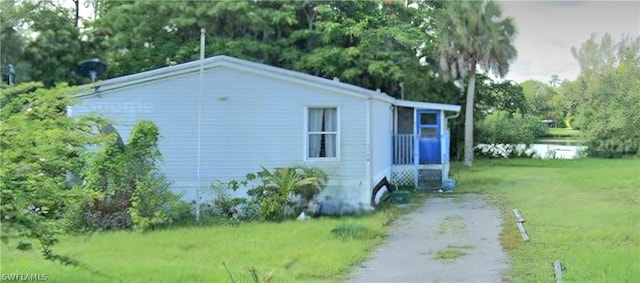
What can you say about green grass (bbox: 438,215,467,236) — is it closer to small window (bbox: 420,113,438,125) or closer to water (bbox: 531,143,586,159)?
water (bbox: 531,143,586,159)

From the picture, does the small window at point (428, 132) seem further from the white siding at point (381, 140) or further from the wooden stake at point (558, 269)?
the wooden stake at point (558, 269)

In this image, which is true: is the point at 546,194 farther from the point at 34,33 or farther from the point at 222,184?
the point at 34,33

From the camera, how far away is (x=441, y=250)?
463 cm

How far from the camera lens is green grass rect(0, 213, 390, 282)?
3.37 metres

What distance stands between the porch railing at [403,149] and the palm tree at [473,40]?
2601mm

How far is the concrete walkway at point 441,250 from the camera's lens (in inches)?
151

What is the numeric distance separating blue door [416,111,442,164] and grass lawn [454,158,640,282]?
206 centimetres

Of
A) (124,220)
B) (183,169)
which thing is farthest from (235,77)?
(124,220)

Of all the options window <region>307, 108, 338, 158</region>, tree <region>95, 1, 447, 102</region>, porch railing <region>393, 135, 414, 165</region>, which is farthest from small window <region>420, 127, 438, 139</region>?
window <region>307, 108, 338, 158</region>

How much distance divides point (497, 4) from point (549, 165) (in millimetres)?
1499

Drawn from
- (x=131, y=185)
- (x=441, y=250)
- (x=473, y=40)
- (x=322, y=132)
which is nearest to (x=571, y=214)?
(x=441, y=250)

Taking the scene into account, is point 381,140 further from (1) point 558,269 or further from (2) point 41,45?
(2) point 41,45

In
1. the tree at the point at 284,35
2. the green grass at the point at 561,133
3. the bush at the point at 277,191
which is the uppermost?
the tree at the point at 284,35

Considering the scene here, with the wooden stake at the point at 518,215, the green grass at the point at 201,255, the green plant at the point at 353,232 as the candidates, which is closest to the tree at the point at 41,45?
the green grass at the point at 201,255
